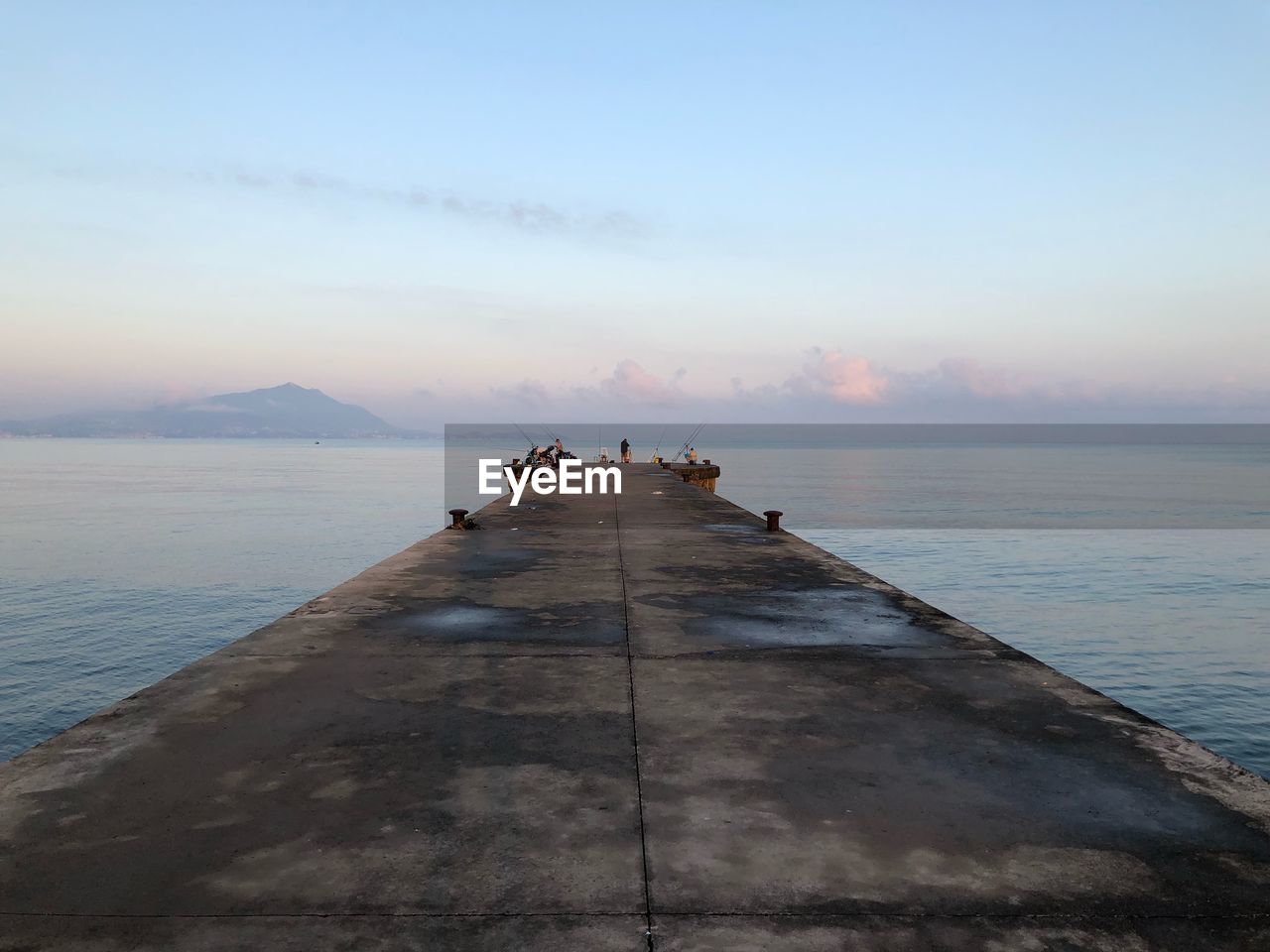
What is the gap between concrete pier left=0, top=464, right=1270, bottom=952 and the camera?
135 inches

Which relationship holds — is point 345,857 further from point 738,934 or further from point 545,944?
point 738,934

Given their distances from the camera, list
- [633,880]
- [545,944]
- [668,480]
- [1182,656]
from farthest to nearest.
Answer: [668,480] → [1182,656] → [633,880] → [545,944]

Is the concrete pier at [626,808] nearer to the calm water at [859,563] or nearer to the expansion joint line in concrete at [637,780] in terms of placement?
the expansion joint line in concrete at [637,780]

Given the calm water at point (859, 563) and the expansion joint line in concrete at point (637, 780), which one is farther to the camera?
the calm water at point (859, 563)

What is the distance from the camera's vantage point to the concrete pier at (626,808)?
11.2 ft

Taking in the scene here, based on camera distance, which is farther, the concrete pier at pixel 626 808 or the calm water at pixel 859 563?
the calm water at pixel 859 563

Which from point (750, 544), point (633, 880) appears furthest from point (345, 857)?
point (750, 544)

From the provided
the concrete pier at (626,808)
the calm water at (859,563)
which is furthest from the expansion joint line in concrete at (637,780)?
the calm water at (859,563)

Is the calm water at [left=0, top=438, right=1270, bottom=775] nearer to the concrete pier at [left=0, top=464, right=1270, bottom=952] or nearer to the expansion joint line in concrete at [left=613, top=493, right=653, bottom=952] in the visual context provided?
the concrete pier at [left=0, top=464, right=1270, bottom=952]

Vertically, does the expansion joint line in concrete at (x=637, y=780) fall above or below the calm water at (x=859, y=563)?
above

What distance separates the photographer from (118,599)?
76.7ft

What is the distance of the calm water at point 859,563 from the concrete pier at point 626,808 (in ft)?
30.1

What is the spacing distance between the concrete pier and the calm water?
917 cm

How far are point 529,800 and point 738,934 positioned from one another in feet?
5.08
